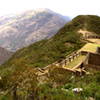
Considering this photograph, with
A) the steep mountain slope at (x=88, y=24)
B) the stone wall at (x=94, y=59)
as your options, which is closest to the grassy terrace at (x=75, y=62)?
the stone wall at (x=94, y=59)

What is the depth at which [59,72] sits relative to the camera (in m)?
15.3

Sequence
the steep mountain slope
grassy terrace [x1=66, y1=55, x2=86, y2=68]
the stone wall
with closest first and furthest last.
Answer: the stone wall < grassy terrace [x1=66, y1=55, x2=86, y2=68] < the steep mountain slope

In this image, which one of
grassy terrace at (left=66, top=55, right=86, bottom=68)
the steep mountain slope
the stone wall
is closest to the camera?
the stone wall

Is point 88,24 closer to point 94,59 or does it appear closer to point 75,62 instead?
point 75,62

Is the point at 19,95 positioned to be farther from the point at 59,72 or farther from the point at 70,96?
the point at 59,72

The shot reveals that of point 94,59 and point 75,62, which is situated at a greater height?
point 94,59

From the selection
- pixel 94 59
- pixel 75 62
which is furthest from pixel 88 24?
pixel 94 59

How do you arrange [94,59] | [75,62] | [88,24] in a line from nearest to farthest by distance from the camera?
[94,59]
[75,62]
[88,24]

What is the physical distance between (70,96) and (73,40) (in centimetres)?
3350

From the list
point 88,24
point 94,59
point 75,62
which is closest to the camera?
point 94,59

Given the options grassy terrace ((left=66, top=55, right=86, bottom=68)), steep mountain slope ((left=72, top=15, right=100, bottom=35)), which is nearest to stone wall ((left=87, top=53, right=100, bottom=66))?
grassy terrace ((left=66, top=55, right=86, bottom=68))

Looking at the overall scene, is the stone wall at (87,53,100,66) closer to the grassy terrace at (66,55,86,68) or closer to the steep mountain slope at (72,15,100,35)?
the grassy terrace at (66,55,86,68)

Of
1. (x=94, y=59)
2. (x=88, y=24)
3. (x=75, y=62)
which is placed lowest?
(x=88, y=24)

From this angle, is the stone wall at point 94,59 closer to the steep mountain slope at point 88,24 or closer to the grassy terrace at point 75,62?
the grassy terrace at point 75,62
